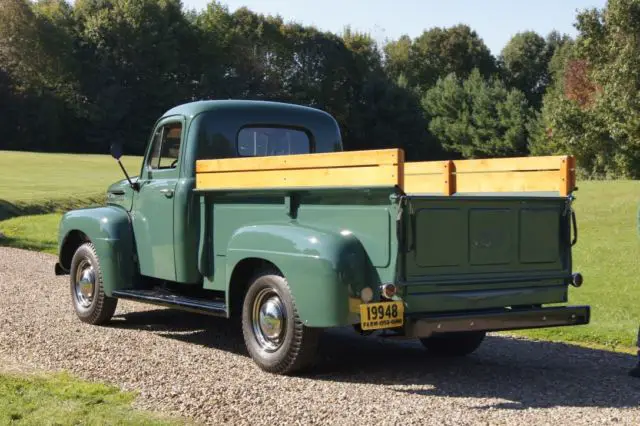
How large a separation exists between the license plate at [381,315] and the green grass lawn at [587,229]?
3386 millimetres

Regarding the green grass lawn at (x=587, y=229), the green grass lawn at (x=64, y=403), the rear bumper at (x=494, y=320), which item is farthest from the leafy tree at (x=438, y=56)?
the green grass lawn at (x=64, y=403)

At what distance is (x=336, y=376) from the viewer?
20.4 feet

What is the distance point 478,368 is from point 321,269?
6.26 ft

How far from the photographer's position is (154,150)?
8125 mm

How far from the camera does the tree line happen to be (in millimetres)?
57344

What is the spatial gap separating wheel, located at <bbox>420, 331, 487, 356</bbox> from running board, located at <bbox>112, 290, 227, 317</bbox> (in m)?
1.92

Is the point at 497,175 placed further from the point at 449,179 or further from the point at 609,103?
the point at 609,103

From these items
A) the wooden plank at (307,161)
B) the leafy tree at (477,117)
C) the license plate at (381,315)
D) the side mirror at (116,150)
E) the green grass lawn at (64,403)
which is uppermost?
the leafy tree at (477,117)

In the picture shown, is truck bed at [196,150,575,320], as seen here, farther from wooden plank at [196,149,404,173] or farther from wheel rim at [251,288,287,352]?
wheel rim at [251,288,287,352]

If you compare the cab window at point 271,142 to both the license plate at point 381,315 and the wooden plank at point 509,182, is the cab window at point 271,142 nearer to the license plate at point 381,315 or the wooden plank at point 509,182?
the wooden plank at point 509,182

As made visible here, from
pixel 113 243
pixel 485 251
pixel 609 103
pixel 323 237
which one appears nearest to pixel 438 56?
pixel 609 103

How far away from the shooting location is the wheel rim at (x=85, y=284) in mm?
8477

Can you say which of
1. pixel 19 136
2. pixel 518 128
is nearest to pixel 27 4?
pixel 19 136

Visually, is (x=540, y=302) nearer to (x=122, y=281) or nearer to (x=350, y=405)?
(x=350, y=405)
